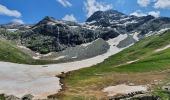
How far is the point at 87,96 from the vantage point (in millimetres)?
97062

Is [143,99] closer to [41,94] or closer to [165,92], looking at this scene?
[165,92]

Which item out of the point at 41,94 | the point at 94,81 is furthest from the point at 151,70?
the point at 41,94

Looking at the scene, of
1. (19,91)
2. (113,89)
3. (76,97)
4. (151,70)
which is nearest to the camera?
(76,97)

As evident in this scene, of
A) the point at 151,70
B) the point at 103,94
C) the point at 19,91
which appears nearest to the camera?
the point at 103,94

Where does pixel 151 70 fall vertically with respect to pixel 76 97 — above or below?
above

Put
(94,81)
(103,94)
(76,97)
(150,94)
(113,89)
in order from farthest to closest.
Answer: (94,81) → (113,89) → (103,94) → (76,97) → (150,94)

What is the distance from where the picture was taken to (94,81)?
135 metres

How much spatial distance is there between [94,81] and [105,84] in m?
11.2

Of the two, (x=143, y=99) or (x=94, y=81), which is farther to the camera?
(x=94, y=81)

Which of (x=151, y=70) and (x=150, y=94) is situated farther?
(x=151, y=70)

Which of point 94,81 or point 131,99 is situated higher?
point 94,81

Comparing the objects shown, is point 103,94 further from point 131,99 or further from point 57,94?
point 131,99

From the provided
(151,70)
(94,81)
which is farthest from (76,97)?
(151,70)

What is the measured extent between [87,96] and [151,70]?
246ft
